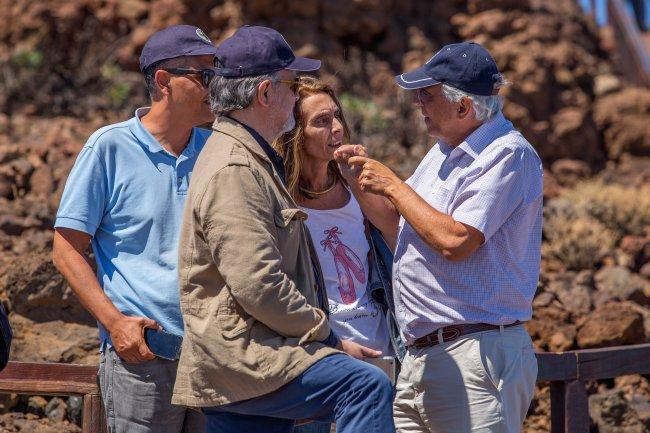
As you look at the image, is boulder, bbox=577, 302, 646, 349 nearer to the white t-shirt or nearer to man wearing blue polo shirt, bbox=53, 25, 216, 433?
the white t-shirt

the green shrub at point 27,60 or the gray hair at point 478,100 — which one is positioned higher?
the gray hair at point 478,100

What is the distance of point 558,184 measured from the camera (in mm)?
13820

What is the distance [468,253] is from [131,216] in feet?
3.69

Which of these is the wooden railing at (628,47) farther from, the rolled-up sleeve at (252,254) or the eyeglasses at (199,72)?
the rolled-up sleeve at (252,254)

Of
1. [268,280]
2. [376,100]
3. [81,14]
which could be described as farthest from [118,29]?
[268,280]

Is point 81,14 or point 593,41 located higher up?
point 81,14

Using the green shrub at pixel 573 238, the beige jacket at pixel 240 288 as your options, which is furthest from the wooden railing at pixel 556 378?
the green shrub at pixel 573 238

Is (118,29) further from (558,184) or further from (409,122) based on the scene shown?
(558,184)

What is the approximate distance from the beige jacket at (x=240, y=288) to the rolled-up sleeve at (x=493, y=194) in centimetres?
57

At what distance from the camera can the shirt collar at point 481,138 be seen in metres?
3.55

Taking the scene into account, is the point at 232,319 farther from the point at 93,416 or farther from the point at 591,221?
the point at 591,221

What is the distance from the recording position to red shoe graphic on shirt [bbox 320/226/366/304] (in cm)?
392

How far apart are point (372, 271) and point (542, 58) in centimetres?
1096

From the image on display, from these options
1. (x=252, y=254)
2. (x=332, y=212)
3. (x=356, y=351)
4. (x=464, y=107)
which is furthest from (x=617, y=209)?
(x=252, y=254)
